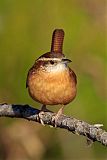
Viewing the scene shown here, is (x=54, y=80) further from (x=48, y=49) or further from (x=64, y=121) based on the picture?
(x=48, y=49)

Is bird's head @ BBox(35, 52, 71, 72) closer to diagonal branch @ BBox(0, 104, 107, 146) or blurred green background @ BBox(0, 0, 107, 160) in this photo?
diagonal branch @ BBox(0, 104, 107, 146)

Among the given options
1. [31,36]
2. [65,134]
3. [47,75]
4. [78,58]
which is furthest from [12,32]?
[47,75]

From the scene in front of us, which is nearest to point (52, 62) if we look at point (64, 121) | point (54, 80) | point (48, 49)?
point (54, 80)

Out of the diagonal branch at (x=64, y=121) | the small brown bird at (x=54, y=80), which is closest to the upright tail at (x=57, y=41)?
the small brown bird at (x=54, y=80)

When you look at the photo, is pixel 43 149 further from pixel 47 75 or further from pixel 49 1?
pixel 47 75

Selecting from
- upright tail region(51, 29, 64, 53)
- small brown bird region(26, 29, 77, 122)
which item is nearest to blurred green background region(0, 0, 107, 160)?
small brown bird region(26, 29, 77, 122)

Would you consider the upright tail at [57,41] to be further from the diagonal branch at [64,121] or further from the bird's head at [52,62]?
the diagonal branch at [64,121]
